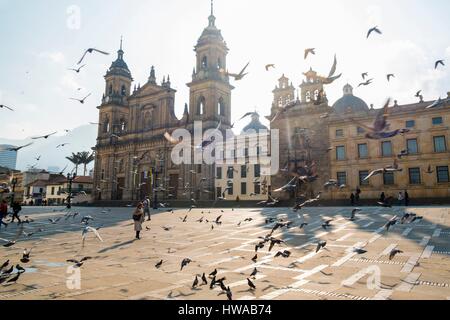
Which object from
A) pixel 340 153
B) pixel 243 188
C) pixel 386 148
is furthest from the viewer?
pixel 243 188

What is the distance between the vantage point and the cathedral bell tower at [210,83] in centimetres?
4838

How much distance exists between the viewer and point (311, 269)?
6465mm

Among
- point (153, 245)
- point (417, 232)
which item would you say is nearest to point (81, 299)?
point (153, 245)

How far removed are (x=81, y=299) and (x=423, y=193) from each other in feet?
127

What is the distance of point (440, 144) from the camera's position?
34219mm

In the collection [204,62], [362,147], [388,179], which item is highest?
[204,62]

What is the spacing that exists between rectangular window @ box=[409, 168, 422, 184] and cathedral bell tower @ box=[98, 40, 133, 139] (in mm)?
51456

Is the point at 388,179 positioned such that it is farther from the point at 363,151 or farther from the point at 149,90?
the point at 149,90

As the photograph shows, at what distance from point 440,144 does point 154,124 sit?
4432 centimetres

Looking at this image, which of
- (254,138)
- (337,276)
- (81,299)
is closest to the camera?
(81,299)

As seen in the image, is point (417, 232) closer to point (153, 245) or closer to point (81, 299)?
point (153, 245)

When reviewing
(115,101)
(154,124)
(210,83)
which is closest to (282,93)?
(210,83)

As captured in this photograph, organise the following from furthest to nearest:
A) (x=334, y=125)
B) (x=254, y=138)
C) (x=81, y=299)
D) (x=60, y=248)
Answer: (x=254, y=138) < (x=334, y=125) < (x=60, y=248) < (x=81, y=299)

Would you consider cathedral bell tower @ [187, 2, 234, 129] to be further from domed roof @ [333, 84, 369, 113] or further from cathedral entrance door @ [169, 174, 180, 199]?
domed roof @ [333, 84, 369, 113]
